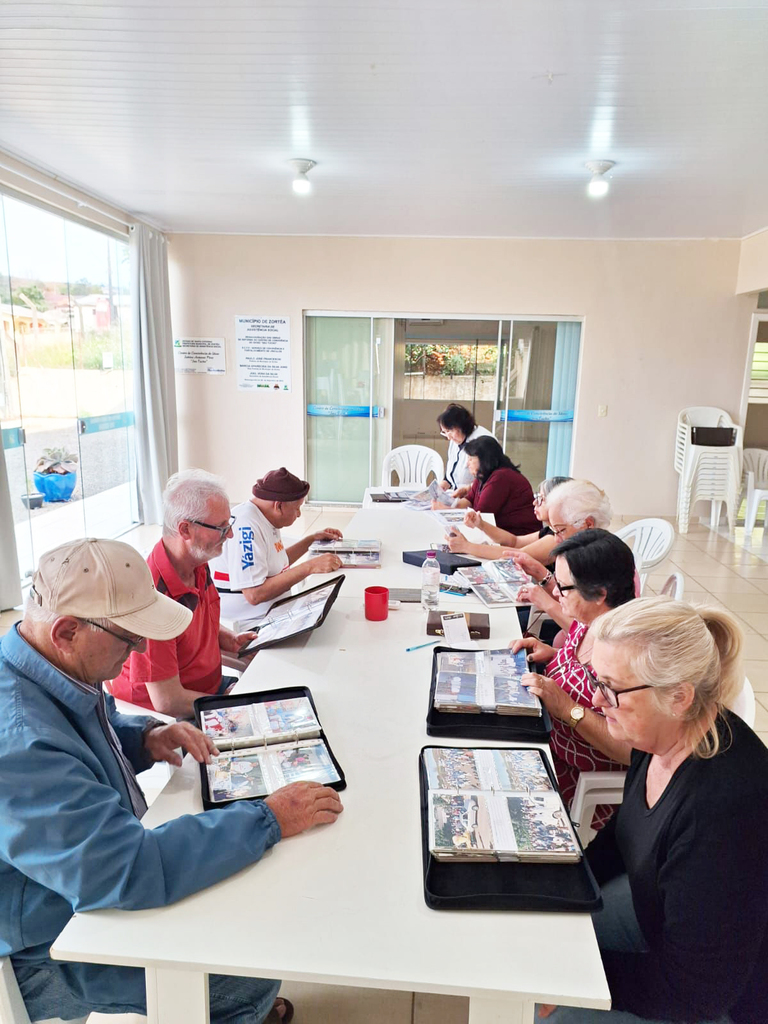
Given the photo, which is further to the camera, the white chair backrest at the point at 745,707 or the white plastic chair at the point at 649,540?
the white plastic chair at the point at 649,540

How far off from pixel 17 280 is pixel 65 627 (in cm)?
423

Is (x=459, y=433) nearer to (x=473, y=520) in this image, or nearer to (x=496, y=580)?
(x=473, y=520)

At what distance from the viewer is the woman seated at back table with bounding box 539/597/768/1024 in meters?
1.11

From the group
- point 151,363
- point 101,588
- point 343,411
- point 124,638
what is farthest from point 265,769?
point 343,411

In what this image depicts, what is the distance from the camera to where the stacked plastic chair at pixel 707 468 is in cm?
666

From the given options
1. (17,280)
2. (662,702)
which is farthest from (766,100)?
(17,280)

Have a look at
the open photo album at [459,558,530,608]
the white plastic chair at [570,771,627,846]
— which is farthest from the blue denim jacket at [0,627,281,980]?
the open photo album at [459,558,530,608]

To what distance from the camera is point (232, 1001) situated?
1.32 m

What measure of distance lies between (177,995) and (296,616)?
1315 mm

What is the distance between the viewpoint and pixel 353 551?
3184 millimetres

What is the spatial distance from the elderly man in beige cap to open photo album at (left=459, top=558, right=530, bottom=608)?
1.39 meters

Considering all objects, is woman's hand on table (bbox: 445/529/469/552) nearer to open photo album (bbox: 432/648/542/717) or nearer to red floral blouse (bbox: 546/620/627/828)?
open photo album (bbox: 432/648/542/717)

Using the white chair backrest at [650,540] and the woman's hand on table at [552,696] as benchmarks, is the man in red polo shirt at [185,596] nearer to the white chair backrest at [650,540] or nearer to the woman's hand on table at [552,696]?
the woman's hand on table at [552,696]

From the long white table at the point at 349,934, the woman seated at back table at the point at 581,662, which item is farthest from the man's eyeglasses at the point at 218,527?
the woman seated at back table at the point at 581,662
